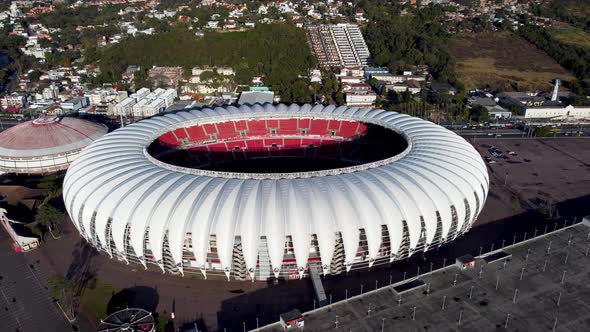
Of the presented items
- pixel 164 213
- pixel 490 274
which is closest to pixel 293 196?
pixel 164 213

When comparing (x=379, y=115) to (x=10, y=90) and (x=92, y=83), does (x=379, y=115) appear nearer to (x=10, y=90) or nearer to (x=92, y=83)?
(x=92, y=83)

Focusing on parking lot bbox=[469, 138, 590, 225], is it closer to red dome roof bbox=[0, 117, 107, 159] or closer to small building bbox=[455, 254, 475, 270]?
small building bbox=[455, 254, 475, 270]

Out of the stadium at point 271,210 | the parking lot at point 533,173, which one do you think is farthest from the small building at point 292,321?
the parking lot at point 533,173

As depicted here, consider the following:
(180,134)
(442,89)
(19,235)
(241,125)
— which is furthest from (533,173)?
(19,235)

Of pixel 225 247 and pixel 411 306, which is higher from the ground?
pixel 225 247

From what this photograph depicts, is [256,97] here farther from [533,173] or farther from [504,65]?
[504,65]

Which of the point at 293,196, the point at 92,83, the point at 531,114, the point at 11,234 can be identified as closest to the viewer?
the point at 293,196
